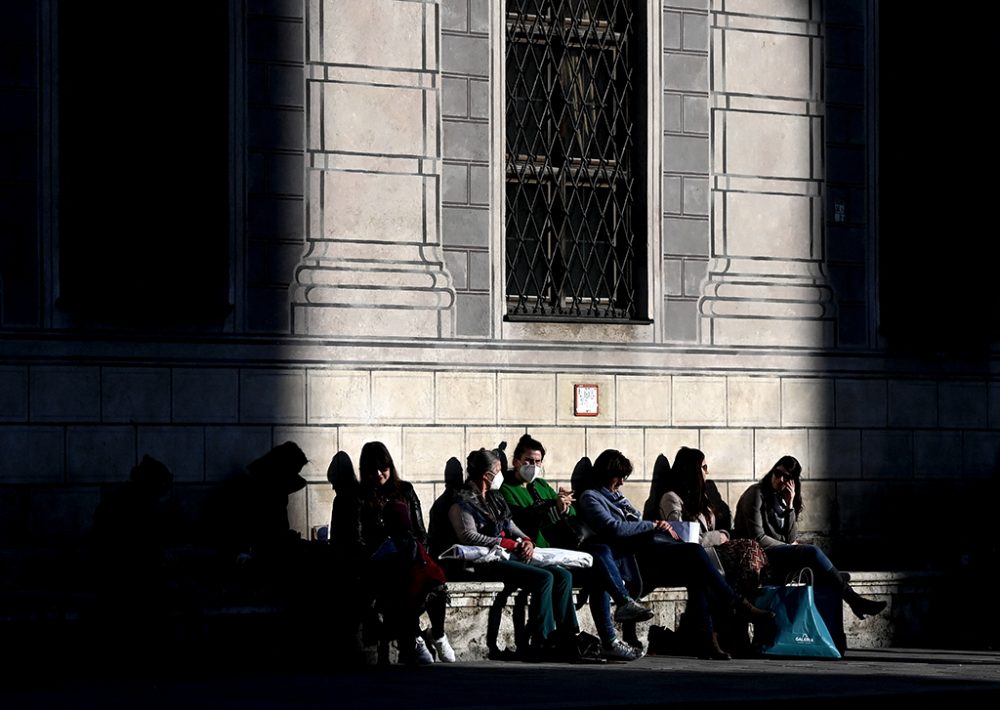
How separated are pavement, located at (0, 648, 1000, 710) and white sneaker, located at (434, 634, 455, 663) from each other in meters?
0.19

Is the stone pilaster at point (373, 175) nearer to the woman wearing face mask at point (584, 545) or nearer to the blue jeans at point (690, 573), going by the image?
the woman wearing face mask at point (584, 545)

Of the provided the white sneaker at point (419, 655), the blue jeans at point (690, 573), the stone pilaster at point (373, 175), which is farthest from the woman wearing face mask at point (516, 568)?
the stone pilaster at point (373, 175)

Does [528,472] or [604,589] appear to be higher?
[528,472]

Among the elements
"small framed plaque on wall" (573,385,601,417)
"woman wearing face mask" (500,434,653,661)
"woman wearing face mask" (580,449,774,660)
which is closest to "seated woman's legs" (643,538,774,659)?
"woman wearing face mask" (580,449,774,660)

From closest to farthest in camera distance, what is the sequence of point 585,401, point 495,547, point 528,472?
point 495,547
point 528,472
point 585,401

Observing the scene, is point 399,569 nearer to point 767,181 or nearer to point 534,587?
point 534,587

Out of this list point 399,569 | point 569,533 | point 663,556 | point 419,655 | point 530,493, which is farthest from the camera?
A: point 530,493

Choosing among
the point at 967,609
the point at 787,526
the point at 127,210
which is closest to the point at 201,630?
the point at 127,210

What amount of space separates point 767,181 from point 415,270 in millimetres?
3623

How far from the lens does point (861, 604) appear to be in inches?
694

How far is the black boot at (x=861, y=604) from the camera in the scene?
17609 mm

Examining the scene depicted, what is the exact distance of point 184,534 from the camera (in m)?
17.6

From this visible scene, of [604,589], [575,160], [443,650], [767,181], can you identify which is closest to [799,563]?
[604,589]

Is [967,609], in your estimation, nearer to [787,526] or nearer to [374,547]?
[787,526]
